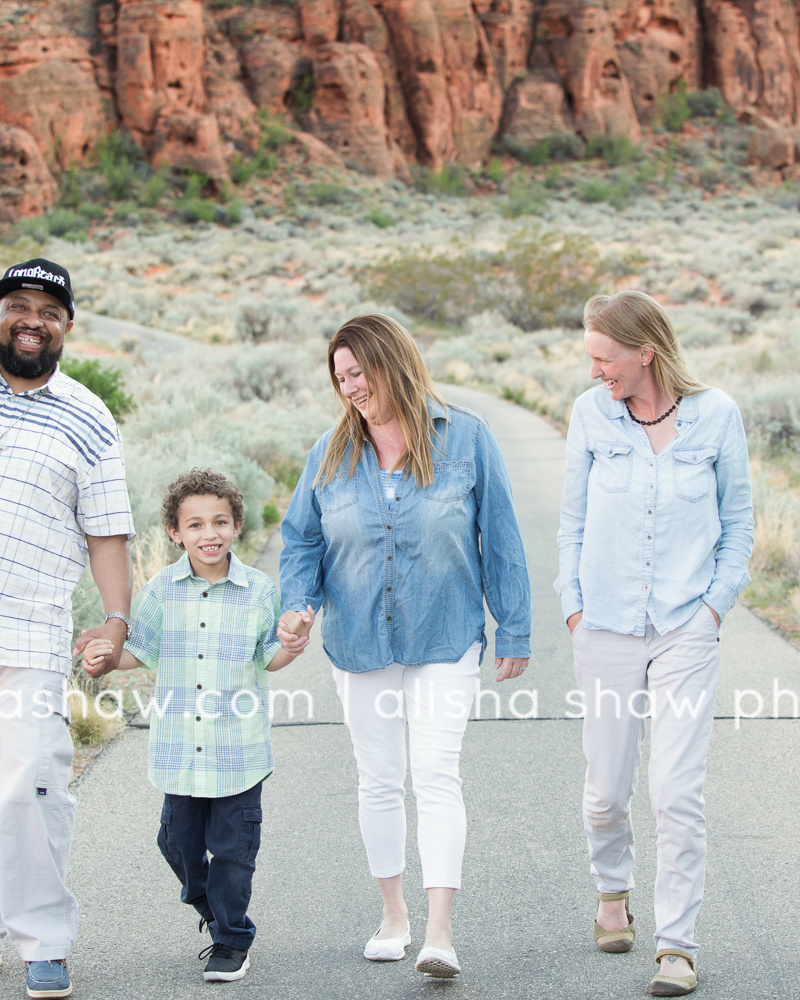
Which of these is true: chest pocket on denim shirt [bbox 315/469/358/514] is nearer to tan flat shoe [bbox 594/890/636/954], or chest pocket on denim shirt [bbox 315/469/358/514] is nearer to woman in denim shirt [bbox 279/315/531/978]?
woman in denim shirt [bbox 279/315/531/978]

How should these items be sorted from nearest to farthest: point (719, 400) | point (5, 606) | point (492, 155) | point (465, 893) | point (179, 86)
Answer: point (5, 606)
point (719, 400)
point (465, 893)
point (179, 86)
point (492, 155)

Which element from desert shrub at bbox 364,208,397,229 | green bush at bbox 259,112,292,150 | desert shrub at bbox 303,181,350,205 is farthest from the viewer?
green bush at bbox 259,112,292,150

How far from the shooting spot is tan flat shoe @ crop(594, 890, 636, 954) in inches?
128

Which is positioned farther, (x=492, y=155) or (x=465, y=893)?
(x=492, y=155)

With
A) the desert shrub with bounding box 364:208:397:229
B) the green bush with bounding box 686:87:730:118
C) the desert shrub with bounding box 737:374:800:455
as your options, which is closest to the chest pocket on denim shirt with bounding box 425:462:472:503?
the desert shrub with bounding box 737:374:800:455

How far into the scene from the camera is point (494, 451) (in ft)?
11.0

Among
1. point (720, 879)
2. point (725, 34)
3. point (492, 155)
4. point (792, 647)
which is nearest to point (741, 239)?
point (492, 155)

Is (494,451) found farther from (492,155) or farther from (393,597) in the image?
(492,155)

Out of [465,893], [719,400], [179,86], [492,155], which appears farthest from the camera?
[492,155]

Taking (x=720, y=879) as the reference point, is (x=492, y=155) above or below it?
above

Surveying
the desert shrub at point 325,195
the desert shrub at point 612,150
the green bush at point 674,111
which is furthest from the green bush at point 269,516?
the green bush at point 674,111

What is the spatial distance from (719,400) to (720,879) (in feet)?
5.54

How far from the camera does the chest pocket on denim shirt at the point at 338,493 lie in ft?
10.8

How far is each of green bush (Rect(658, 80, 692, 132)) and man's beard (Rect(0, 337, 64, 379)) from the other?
81.3 m
